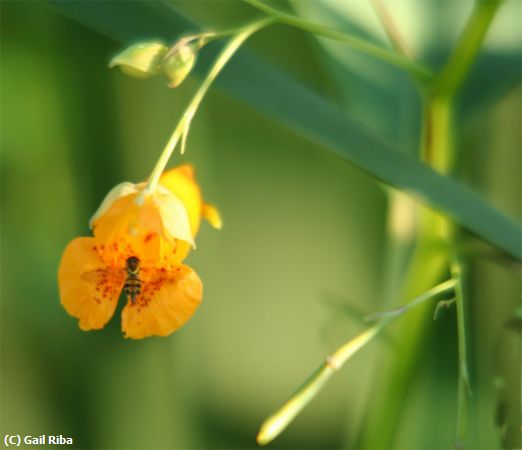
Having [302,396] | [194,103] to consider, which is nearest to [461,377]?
[302,396]

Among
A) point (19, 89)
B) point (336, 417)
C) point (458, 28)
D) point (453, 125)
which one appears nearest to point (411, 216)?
point (453, 125)

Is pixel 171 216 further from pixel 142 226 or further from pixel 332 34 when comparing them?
pixel 332 34

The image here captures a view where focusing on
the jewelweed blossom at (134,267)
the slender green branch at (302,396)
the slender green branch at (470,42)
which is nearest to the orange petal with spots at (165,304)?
the jewelweed blossom at (134,267)

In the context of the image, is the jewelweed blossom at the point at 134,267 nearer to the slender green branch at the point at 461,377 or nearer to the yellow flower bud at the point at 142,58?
the yellow flower bud at the point at 142,58

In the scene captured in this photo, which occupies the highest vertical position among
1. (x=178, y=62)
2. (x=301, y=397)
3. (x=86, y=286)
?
(x=178, y=62)

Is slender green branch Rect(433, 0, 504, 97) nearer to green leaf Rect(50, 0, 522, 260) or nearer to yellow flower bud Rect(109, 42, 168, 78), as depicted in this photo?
green leaf Rect(50, 0, 522, 260)
